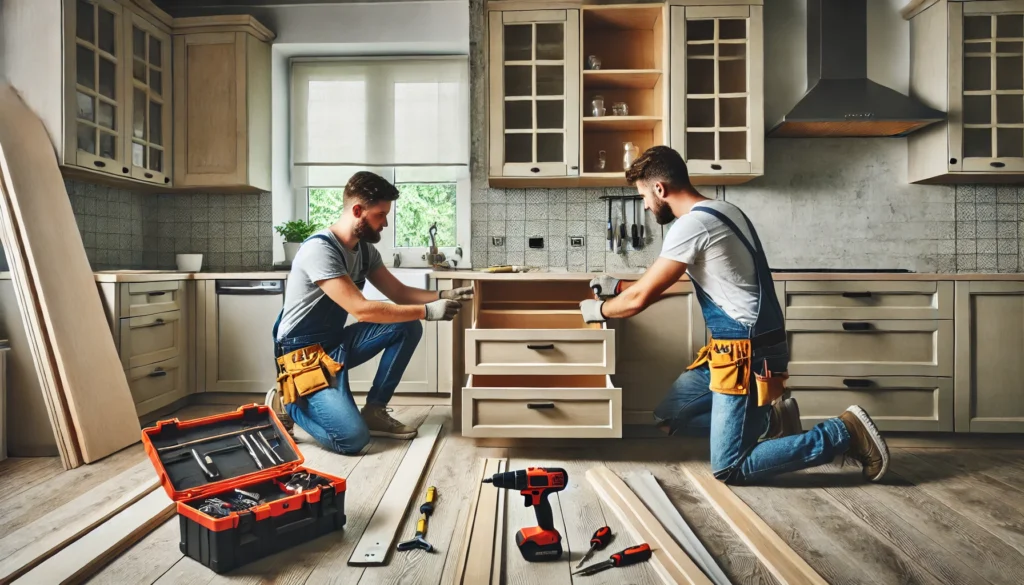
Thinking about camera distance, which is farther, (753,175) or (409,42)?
(409,42)

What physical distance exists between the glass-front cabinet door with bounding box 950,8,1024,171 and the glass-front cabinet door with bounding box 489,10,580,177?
1.92m

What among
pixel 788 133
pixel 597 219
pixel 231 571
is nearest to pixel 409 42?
pixel 597 219

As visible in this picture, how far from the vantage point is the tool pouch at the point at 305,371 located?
7.68 feet

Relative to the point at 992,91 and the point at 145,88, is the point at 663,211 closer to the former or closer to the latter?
the point at 992,91

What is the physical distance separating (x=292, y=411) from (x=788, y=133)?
9.47 ft

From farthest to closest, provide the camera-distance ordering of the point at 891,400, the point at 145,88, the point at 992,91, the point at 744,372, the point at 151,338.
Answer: the point at 145,88 < the point at 992,91 < the point at 151,338 < the point at 891,400 < the point at 744,372

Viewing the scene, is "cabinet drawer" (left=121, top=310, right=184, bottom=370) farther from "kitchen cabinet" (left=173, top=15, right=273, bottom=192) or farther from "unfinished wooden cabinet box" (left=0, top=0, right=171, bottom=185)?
"kitchen cabinet" (left=173, top=15, right=273, bottom=192)

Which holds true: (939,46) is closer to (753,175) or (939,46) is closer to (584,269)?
(753,175)

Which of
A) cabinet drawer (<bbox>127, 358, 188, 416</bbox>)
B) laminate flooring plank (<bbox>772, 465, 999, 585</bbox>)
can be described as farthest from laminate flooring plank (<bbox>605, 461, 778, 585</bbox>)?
cabinet drawer (<bbox>127, 358, 188, 416</bbox>)

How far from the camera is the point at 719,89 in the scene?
124 inches

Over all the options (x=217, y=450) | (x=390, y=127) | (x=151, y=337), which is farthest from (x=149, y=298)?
(x=390, y=127)

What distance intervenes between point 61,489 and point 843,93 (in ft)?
12.6

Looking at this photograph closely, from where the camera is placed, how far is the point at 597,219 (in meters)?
3.47

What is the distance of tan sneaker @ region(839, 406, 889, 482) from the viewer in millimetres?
1990
